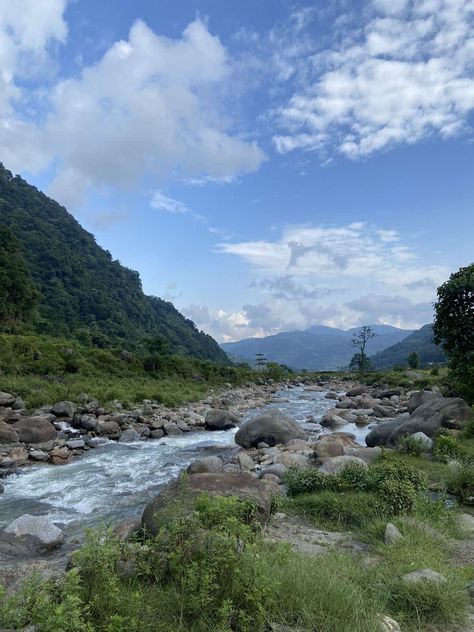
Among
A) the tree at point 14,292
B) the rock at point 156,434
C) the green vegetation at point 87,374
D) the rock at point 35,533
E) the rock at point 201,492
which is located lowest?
the rock at point 156,434

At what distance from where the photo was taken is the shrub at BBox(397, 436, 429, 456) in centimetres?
1314

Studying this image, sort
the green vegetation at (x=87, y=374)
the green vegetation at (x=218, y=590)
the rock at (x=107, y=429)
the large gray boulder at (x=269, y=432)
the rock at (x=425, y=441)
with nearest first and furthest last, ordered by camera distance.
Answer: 1. the green vegetation at (x=218, y=590)
2. the rock at (x=425, y=441)
3. the large gray boulder at (x=269, y=432)
4. the rock at (x=107, y=429)
5. the green vegetation at (x=87, y=374)

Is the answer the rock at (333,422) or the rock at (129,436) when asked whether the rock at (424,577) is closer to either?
the rock at (129,436)

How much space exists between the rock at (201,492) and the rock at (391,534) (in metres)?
A: 2.18

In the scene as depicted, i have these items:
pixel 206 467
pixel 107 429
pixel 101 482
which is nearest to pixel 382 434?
pixel 206 467

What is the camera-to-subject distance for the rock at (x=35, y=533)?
794 cm

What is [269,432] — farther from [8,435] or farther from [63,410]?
[63,410]

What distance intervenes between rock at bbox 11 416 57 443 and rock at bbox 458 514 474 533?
16.2 meters

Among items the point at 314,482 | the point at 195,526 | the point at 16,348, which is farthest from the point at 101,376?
the point at 195,526

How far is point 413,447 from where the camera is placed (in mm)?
13266

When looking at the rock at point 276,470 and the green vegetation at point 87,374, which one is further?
the green vegetation at point 87,374

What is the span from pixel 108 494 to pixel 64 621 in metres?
9.55

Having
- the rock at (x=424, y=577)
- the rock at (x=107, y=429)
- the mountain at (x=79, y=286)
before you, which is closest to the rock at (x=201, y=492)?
the rock at (x=424, y=577)

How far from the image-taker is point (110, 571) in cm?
428
